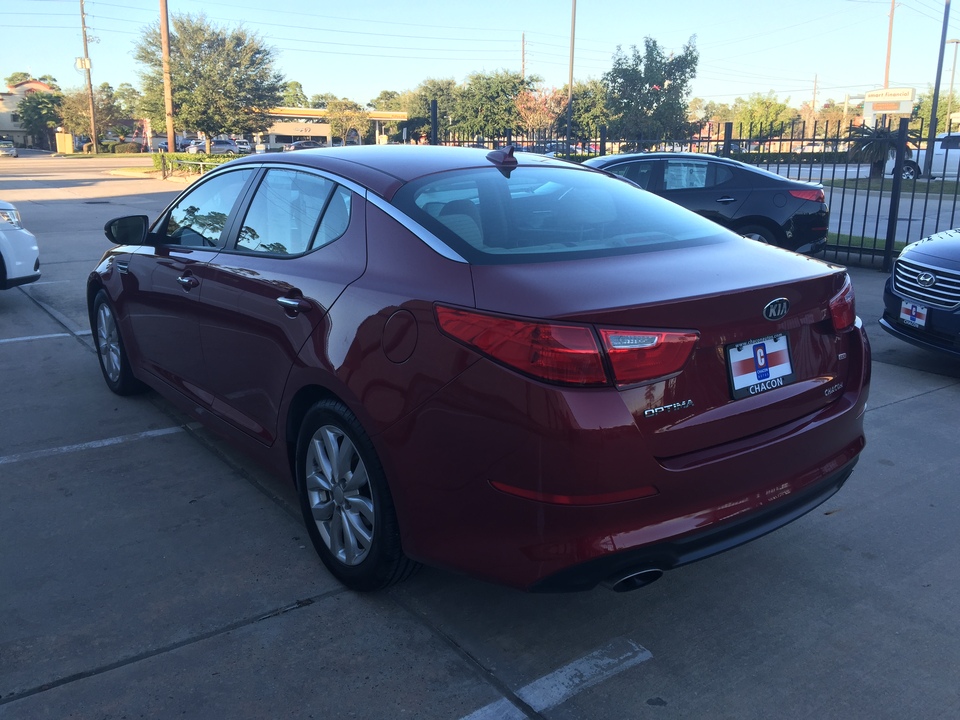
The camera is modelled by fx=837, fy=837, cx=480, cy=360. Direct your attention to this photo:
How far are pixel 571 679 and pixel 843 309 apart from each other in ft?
5.36

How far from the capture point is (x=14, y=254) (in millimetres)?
8211

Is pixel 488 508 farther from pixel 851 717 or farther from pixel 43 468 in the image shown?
pixel 43 468

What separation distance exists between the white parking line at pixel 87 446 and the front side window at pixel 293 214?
163cm

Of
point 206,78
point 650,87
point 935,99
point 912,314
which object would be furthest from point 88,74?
point 912,314

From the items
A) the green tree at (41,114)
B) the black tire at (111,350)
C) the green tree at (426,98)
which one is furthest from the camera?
the green tree at (41,114)

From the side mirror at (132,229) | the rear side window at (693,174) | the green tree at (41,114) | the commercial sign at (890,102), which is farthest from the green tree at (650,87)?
the green tree at (41,114)

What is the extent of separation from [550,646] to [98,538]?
6.83 ft

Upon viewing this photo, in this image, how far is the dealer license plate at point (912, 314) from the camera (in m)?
6.00

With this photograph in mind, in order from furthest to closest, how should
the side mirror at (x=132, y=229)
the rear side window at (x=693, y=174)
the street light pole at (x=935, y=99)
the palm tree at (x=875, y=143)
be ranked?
the street light pole at (x=935, y=99), the palm tree at (x=875, y=143), the rear side window at (x=693, y=174), the side mirror at (x=132, y=229)

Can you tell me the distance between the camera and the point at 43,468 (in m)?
4.44

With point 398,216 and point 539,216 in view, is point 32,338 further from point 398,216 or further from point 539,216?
point 539,216

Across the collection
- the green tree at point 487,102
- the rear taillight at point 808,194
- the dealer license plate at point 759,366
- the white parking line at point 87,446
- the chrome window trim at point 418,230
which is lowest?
the white parking line at point 87,446

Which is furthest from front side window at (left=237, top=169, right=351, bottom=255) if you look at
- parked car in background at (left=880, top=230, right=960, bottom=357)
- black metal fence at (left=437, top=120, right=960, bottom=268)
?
parked car in background at (left=880, top=230, right=960, bottom=357)

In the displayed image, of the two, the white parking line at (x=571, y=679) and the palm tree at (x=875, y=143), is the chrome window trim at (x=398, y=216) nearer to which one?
the white parking line at (x=571, y=679)
